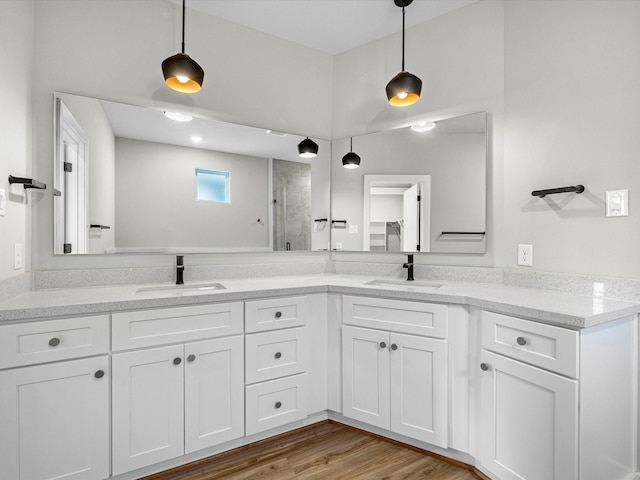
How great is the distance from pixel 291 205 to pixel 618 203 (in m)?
1.87

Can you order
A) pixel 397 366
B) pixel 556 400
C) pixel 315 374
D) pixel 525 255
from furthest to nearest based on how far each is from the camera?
1. pixel 315 374
2. pixel 525 255
3. pixel 397 366
4. pixel 556 400

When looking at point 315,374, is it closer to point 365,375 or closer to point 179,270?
point 365,375

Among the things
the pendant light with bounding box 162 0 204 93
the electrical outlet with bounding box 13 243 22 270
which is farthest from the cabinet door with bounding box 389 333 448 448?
the electrical outlet with bounding box 13 243 22 270

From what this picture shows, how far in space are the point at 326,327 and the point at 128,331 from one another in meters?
1.07

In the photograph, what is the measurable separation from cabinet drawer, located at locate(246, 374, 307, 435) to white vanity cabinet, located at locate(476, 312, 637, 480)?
0.96m

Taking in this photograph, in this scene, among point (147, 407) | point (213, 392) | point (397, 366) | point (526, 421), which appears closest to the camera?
point (526, 421)

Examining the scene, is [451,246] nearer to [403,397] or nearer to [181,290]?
[403,397]

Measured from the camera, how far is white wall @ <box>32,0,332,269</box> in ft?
6.42

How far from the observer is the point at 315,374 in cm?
220

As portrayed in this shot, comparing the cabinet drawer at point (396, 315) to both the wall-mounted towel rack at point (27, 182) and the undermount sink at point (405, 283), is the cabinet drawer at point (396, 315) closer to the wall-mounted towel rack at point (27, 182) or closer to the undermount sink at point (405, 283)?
the undermount sink at point (405, 283)

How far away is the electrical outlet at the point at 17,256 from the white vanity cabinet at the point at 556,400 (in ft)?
7.16

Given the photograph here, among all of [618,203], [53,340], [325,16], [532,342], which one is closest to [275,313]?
[53,340]

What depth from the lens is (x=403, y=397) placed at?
1.97 meters

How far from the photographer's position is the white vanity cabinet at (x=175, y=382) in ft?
5.36
